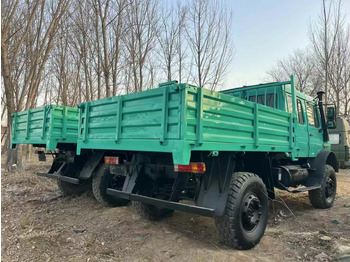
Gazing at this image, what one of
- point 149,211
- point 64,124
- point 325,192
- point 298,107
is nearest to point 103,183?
point 149,211

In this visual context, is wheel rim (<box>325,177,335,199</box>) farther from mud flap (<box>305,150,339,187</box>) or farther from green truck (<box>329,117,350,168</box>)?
green truck (<box>329,117,350,168</box>)

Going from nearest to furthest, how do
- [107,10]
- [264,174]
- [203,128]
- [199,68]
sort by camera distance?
[203,128] < [264,174] < [107,10] < [199,68]

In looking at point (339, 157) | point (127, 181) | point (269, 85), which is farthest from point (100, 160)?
point (339, 157)

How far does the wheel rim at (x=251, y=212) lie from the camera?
3693 mm

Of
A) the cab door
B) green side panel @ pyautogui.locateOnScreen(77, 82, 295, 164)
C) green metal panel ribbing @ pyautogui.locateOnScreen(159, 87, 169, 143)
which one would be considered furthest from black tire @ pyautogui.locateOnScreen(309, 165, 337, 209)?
green metal panel ribbing @ pyautogui.locateOnScreen(159, 87, 169, 143)

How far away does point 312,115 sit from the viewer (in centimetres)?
617

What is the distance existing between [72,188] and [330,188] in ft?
19.4

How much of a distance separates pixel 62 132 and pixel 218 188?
3.85 metres

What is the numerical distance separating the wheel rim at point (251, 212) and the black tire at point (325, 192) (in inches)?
94.1

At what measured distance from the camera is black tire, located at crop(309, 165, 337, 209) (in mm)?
5652

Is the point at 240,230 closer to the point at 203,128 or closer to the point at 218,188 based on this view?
the point at 218,188

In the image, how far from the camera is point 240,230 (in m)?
3.52

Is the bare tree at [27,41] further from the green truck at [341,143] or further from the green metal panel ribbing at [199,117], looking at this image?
the green truck at [341,143]

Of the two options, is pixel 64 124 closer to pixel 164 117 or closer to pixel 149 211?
pixel 149 211
